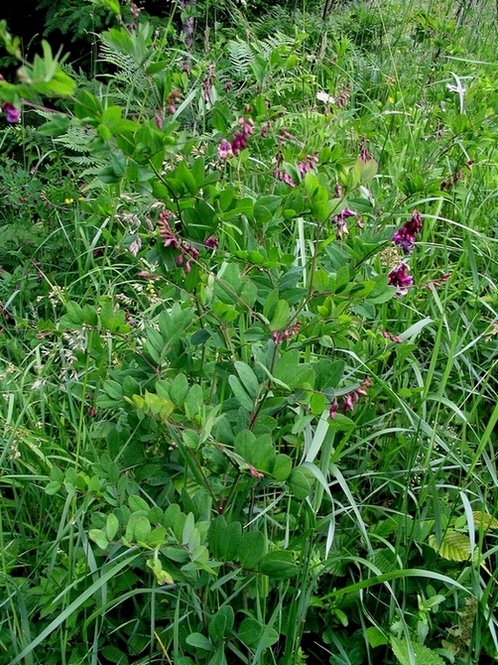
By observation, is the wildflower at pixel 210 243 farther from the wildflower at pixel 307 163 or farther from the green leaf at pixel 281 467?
the green leaf at pixel 281 467

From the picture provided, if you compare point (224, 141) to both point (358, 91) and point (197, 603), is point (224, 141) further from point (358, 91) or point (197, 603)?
point (358, 91)

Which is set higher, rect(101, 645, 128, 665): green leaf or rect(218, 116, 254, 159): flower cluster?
rect(218, 116, 254, 159): flower cluster

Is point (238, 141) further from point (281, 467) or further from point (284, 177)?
point (281, 467)

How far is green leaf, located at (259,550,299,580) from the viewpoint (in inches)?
40.0

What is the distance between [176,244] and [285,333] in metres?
0.22

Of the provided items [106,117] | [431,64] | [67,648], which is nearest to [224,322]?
[106,117]

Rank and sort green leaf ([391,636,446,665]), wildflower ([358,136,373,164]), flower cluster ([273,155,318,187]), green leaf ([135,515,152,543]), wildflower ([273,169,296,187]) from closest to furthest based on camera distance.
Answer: green leaf ([135,515,152,543]) < green leaf ([391,636,446,665]) < flower cluster ([273,155,318,187]) < wildflower ([273,169,296,187]) < wildflower ([358,136,373,164])

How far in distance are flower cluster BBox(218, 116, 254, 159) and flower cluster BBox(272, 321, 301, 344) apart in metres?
0.35

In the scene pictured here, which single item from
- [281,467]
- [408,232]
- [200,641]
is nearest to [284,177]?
[408,232]

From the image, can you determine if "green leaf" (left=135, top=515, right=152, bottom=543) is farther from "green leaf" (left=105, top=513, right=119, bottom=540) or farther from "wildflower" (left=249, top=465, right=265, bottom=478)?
"wildflower" (left=249, top=465, right=265, bottom=478)

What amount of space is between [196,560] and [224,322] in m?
0.37

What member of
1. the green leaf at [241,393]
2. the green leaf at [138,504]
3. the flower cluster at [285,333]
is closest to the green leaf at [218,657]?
the green leaf at [138,504]

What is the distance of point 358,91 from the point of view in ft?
11.1

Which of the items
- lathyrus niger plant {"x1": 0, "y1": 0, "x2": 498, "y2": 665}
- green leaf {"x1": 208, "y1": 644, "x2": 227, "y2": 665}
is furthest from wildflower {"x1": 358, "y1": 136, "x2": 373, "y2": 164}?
green leaf {"x1": 208, "y1": 644, "x2": 227, "y2": 665}
